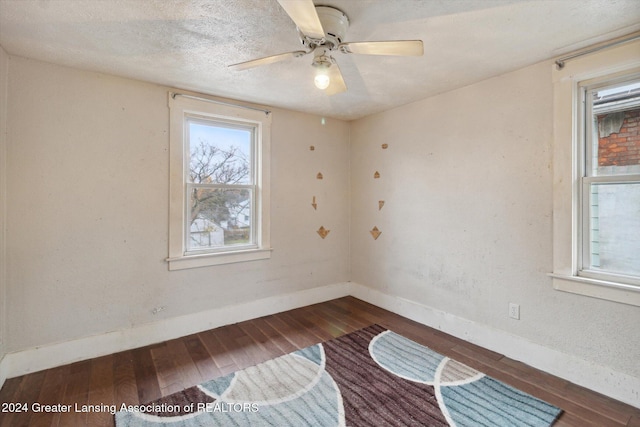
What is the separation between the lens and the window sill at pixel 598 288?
1.92m

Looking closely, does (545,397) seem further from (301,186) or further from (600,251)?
(301,186)

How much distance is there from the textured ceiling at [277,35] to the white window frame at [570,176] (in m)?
0.21

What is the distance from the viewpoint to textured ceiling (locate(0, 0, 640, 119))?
1.63m

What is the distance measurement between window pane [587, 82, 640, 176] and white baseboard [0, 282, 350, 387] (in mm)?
3090

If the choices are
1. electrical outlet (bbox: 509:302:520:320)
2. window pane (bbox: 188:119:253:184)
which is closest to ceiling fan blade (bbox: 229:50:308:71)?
window pane (bbox: 188:119:253:184)

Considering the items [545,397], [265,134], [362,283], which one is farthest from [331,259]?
[545,397]

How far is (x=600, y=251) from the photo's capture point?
84.0 inches

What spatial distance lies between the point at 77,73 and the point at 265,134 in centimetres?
171

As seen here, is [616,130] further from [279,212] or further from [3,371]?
[3,371]

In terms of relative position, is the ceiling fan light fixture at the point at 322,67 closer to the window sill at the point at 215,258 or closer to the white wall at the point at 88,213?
the white wall at the point at 88,213

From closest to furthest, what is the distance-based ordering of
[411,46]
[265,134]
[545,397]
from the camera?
[411,46] < [545,397] < [265,134]

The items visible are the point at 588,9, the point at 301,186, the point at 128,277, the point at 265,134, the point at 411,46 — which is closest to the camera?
the point at 411,46

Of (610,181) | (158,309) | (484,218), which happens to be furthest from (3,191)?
(610,181)

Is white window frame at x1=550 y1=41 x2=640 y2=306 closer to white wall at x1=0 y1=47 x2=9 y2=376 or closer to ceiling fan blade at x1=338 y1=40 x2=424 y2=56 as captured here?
A: ceiling fan blade at x1=338 y1=40 x2=424 y2=56
